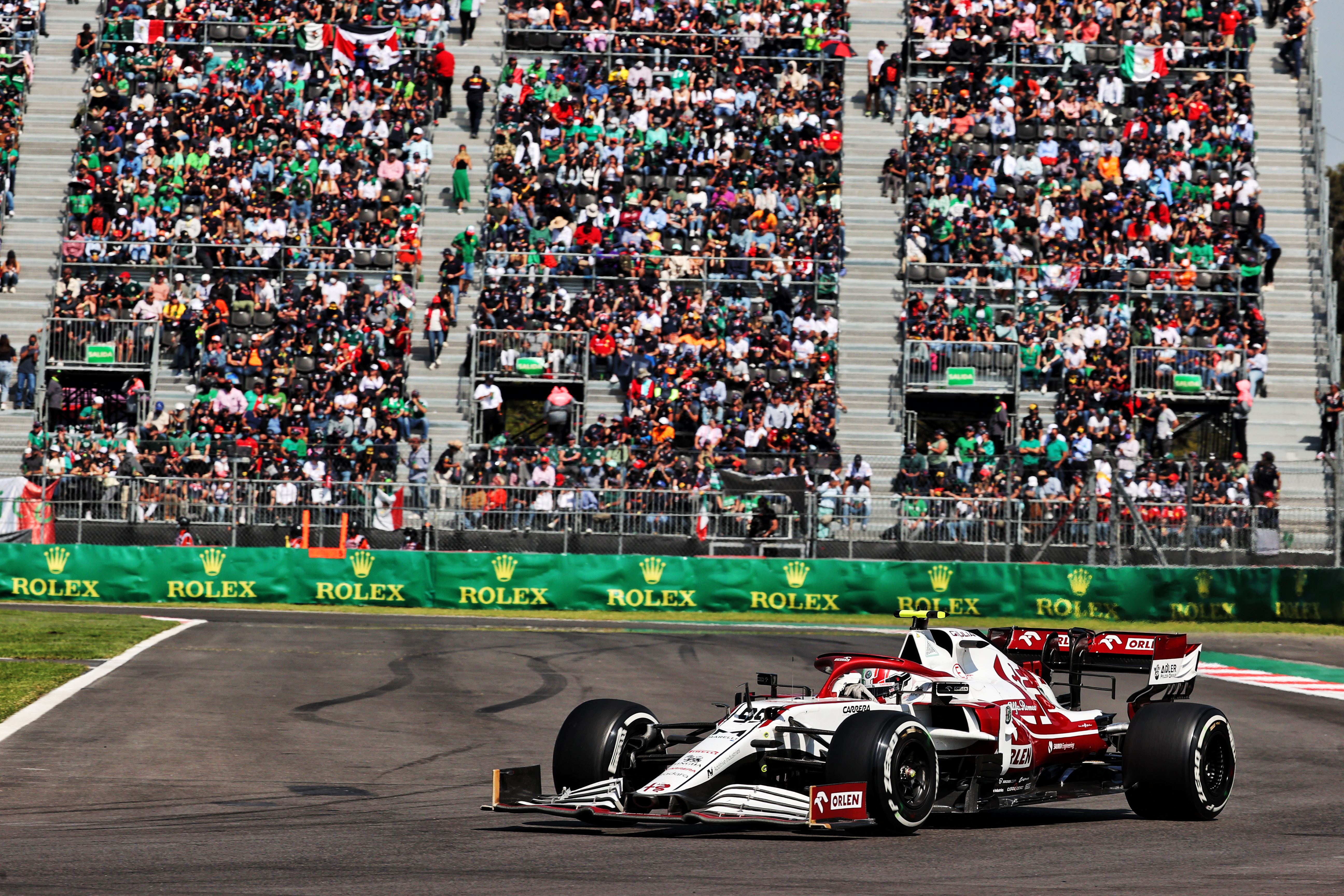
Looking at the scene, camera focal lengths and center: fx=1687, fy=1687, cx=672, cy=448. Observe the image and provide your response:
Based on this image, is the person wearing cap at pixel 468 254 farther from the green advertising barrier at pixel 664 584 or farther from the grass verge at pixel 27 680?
the grass verge at pixel 27 680

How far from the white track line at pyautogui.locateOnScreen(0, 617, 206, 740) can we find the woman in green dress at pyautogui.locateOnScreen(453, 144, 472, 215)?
18.7 m

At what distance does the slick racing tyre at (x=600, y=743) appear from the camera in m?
10.1

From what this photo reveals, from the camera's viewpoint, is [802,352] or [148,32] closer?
[802,352]

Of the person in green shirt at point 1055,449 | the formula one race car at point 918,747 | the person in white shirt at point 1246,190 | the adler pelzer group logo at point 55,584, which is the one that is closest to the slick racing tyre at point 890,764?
the formula one race car at point 918,747

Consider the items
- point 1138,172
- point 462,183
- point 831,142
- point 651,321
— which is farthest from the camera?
point 831,142

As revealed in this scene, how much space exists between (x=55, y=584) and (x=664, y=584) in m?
11.0

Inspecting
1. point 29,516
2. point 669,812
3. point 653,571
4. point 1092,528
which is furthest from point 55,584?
point 669,812

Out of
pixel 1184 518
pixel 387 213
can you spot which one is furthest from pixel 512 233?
pixel 1184 518

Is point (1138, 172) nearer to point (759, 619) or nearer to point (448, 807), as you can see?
point (759, 619)

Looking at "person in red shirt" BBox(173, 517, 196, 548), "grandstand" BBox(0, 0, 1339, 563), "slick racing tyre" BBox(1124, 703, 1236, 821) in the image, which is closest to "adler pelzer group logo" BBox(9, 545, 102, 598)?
"grandstand" BBox(0, 0, 1339, 563)

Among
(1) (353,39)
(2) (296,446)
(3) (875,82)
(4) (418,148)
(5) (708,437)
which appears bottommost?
(2) (296,446)

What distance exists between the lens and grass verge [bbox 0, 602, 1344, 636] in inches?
1152

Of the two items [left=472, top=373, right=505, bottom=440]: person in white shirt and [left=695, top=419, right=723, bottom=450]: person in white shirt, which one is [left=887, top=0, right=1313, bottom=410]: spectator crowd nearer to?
[left=695, top=419, right=723, bottom=450]: person in white shirt

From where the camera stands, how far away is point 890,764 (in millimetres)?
9344
